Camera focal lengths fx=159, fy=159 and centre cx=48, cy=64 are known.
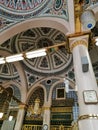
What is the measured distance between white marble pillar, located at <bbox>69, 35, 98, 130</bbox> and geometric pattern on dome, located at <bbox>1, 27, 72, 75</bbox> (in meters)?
4.13

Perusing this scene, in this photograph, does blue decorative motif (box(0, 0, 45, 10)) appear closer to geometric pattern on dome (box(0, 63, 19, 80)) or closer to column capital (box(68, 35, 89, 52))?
column capital (box(68, 35, 89, 52))

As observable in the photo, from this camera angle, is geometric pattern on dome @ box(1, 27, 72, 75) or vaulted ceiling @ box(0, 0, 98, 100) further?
geometric pattern on dome @ box(1, 27, 72, 75)

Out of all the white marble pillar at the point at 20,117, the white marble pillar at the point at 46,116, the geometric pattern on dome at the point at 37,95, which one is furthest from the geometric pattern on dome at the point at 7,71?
the white marble pillar at the point at 46,116

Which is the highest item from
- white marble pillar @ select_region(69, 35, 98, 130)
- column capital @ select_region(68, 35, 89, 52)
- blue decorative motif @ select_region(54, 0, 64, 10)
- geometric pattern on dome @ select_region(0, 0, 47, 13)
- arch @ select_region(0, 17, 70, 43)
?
geometric pattern on dome @ select_region(0, 0, 47, 13)

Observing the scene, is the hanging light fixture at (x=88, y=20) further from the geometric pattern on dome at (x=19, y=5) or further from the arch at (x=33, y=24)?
the geometric pattern on dome at (x=19, y=5)

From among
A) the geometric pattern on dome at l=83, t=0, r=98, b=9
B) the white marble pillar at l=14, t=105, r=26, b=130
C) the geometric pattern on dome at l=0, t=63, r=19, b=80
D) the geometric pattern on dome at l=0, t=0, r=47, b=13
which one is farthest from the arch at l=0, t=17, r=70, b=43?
the white marble pillar at l=14, t=105, r=26, b=130

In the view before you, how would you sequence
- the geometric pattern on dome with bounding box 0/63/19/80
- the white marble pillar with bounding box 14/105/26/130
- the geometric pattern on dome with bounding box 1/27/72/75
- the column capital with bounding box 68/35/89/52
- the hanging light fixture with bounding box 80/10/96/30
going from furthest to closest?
the geometric pattern on dome with bounding box 0/63/19/80
the geometric pattern on dome with bounding box 1/27/72/75
the white marble pillar with bounding box 14/105/26/130
the column capital with bounding box 68/35/89/52
the hanging light fixture with bounding box 80/10/96/30

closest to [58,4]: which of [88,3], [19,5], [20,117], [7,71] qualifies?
[88,3]

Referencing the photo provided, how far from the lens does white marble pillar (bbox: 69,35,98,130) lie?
11.2 ft

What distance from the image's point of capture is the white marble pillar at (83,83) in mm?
3426

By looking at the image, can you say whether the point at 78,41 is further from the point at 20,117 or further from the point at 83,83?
the point at 20,117

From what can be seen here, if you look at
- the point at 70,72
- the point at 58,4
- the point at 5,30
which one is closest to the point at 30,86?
the point at 70,72

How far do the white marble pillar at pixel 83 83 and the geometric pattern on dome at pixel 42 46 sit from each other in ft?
13.6

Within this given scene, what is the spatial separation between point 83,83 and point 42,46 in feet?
20.4
